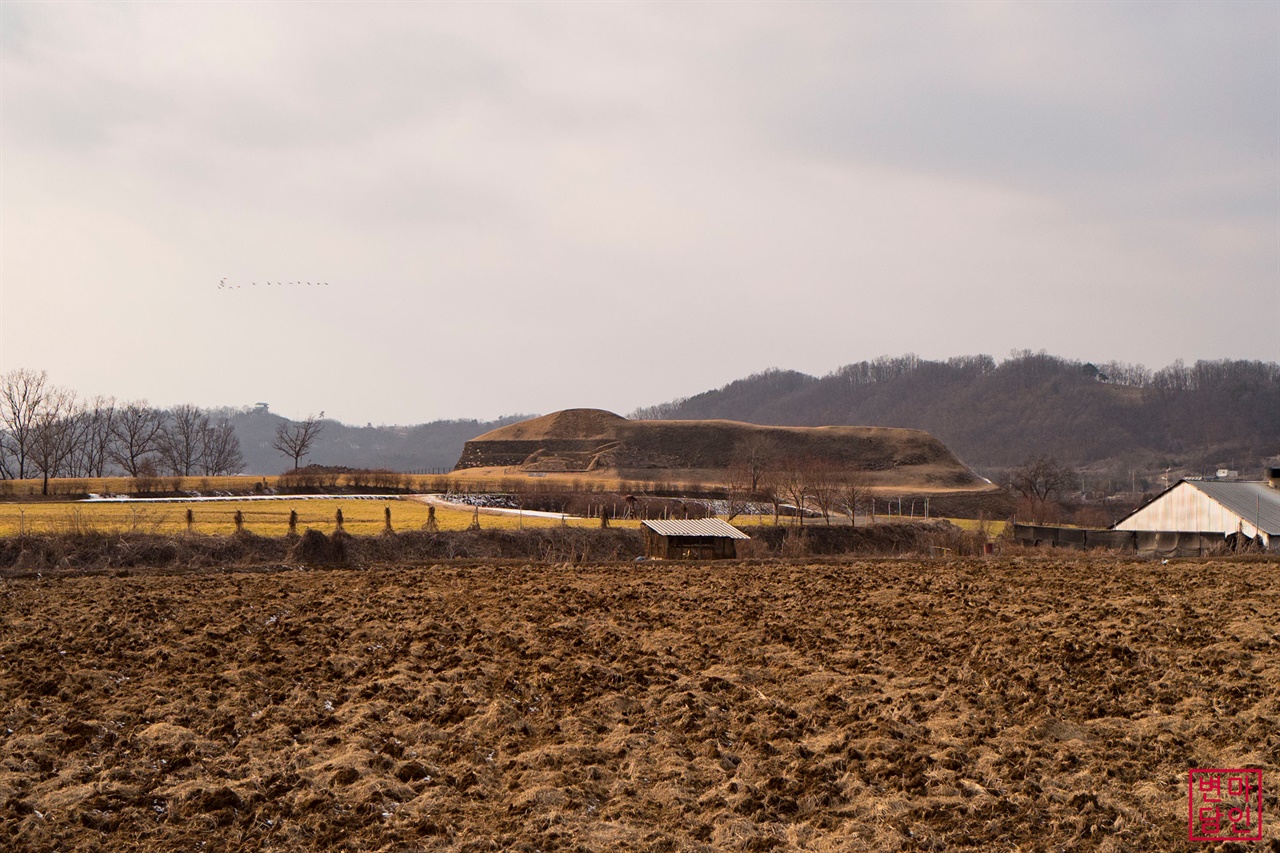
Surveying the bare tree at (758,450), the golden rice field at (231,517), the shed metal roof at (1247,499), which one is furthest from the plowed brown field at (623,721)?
the bare tree at (758,450)

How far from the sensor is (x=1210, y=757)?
29.0 ft

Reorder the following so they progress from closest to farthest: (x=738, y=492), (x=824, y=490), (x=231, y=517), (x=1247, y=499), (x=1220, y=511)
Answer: (x=1220, y=511), (x=1247, y=499), (x=231, y=517), (x=824, y=490), (x=738, y=492)

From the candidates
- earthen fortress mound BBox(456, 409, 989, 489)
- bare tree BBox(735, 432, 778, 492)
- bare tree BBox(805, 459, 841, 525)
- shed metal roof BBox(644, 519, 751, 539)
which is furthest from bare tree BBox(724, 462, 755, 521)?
earthen fortress mound BBox(456, 409, 989, 489)

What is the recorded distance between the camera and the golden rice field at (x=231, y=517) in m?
31.1

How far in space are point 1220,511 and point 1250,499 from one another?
6.17 ft

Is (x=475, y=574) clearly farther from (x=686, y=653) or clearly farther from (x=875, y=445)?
(x=875, y=445)

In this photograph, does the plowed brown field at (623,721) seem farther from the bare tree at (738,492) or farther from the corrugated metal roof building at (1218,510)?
the bare tree at (738,492)

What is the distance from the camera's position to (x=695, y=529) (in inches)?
1232

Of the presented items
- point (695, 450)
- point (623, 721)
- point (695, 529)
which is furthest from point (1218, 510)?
point (695, 450)

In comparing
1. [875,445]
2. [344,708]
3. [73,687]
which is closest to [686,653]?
[344,708]

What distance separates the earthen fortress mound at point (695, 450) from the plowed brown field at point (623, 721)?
255ft

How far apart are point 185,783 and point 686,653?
7168 mm

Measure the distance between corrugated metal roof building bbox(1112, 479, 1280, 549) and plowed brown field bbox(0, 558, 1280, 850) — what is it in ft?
60.8

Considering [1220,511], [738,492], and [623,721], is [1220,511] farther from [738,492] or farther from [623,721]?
[623,721]
